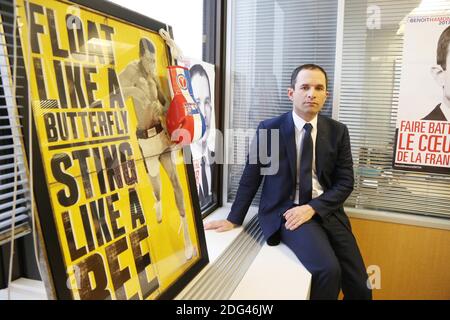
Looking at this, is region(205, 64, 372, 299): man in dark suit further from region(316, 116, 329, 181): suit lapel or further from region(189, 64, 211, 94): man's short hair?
region(189, 64, 211, 94): man's short hair

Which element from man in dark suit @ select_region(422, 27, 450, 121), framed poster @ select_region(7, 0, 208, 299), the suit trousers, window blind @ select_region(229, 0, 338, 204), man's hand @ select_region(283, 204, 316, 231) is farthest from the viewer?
window blind @ select_region(229, 0, 338, 204)

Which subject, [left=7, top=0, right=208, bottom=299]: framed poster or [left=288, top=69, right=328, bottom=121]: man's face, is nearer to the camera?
[left=7, top=0, right=208, bottom=299]: framed poster

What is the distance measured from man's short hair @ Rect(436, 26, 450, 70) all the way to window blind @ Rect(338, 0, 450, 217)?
167 mm

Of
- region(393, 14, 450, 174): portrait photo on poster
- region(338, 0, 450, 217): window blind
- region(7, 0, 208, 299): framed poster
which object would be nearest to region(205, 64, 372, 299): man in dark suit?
region(338, 0, 450, 217): window blind

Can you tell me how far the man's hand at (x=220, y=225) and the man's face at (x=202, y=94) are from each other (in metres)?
0.53

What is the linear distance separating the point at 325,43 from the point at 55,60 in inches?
59.7

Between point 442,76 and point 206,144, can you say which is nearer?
point 442,76

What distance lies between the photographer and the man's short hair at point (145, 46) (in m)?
1.00

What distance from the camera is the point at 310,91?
1578mm

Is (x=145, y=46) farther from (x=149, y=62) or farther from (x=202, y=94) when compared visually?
(x=202, y=94)

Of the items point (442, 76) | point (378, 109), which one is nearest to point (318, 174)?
point (378, 109)

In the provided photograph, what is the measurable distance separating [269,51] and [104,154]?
1.39 meters

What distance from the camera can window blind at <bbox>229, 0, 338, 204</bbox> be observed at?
1840mm

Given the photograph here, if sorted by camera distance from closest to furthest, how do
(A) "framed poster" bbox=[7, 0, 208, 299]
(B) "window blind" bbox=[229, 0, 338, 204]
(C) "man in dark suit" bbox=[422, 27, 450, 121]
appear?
(A) "framed poster" bbox=[7, 0, 208, 299] → (C) "man in dark suit" bbox=[422, 27, 450, 121] → (B) "window blind" bbox=[229, 0, 338, 204]
